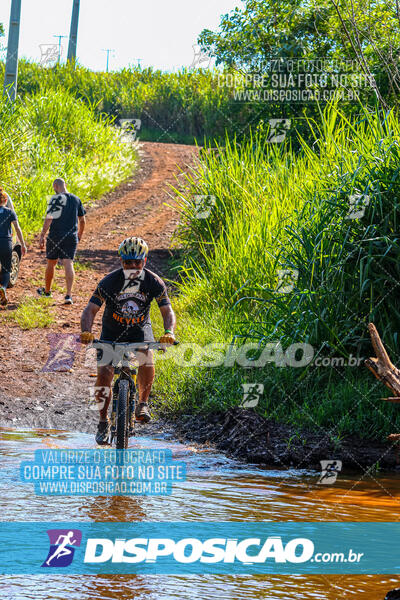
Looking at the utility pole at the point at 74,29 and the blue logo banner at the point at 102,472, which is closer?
the blue logo banner at the point at 102,472

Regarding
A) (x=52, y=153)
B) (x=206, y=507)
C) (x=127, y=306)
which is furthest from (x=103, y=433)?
(x=52, y=153)

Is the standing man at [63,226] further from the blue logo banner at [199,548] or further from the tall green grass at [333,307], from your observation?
the blue logo banner at [199,548]

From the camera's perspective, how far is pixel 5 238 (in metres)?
11.9

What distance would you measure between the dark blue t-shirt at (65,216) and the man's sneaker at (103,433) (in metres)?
6.12

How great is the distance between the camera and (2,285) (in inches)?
482

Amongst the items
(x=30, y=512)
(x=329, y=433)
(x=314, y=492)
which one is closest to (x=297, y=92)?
(x=329, y=433)

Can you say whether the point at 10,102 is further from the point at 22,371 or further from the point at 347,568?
the point at 347,568

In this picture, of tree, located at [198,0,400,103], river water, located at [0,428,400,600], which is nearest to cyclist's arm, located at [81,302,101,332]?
river water, located at [0,428,400,600]

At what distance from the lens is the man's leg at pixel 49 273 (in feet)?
42.6

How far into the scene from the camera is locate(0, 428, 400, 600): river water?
4.38 metres

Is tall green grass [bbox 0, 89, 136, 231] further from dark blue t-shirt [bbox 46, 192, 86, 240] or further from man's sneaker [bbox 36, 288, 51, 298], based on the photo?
dark blue t-shirt [bbox 46, 192, 86, 240]

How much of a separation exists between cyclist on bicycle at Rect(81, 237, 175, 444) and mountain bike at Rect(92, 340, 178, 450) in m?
0.09

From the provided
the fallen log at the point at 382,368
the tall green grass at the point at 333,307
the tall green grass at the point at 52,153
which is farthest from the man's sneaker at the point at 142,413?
the tall green grass at the point at 52,153

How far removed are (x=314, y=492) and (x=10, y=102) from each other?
14.6m
